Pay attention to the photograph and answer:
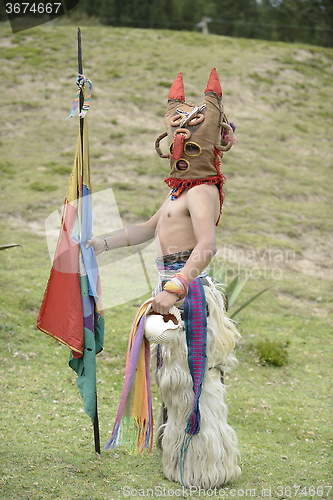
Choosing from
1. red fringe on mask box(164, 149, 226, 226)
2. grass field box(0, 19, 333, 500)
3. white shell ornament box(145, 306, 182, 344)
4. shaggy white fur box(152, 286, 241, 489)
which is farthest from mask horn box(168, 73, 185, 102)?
grass field box(0, 19, 333, 500)

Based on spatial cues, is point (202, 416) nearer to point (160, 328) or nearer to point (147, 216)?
point (160, 328)

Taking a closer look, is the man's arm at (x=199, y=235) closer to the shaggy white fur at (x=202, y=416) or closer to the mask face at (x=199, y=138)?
the mask face at (x=199, y=138)

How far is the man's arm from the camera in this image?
8.24 ft

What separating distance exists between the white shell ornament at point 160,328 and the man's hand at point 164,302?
2.7 inches

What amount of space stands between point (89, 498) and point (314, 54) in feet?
49.3

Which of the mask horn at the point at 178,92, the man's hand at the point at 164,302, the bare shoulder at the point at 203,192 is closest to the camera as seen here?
the man's hand at the point at 164,302

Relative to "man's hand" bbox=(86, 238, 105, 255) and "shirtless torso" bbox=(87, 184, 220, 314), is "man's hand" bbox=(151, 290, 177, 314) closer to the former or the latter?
"shirtless torso" bbox=(87, 184, 220, 314)

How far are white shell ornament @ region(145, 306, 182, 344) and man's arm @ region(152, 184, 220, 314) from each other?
7 centimetres

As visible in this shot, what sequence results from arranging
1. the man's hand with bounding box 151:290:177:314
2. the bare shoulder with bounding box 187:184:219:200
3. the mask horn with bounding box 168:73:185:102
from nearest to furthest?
the man's hand with bounding box 151:290:177:314
the bare shoulder with bounding box 187:184:219:200
the mask horn with bounding box 168:73:185:102

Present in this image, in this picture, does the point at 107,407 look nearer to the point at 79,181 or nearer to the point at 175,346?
the point at 175,346

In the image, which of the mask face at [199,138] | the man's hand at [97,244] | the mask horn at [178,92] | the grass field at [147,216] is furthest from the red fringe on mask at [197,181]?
the grass field at [147,216]

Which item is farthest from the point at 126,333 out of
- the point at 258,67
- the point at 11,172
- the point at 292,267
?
the point at 258,67

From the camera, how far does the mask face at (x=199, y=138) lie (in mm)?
2791

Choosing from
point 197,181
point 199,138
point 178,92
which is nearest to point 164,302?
point 197,181
